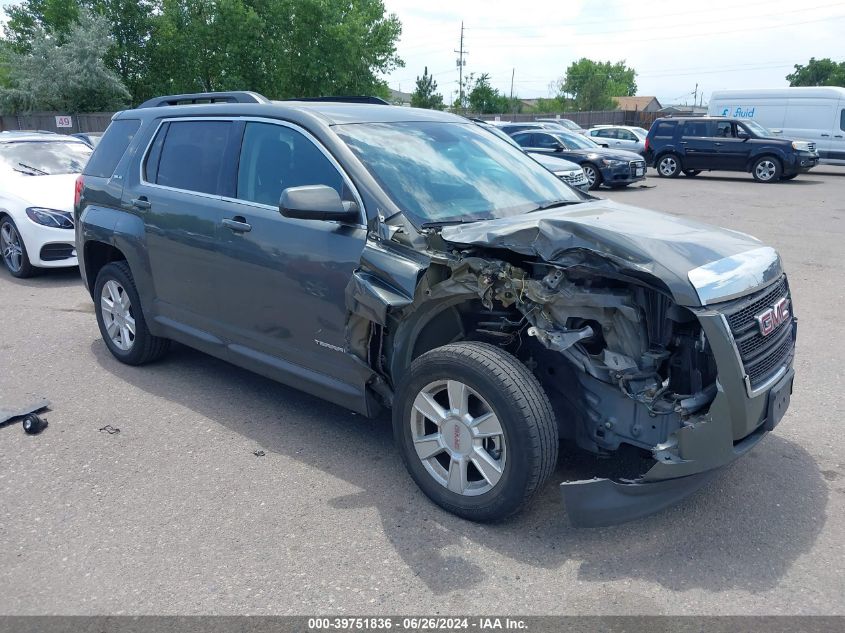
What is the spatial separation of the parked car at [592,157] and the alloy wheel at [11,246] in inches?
515

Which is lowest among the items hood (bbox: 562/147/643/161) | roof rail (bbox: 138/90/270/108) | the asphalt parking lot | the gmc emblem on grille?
the asphalt parking lot

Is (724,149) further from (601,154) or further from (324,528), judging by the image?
(324,528)

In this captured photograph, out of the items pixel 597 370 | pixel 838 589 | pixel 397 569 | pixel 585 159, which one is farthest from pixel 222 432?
pixel 585 159

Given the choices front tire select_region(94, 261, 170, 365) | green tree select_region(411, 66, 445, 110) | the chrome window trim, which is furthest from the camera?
green tree select_region(411, 66, 445, 110)

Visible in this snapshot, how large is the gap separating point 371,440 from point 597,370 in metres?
1.64

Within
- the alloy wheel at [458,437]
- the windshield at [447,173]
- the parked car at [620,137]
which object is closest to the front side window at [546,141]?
the parked car at [620,137]

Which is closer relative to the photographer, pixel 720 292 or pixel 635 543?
pixel 720 292

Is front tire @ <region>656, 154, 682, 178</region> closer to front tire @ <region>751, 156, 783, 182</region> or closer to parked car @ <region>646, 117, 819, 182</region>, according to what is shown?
parked car @ <region>646, 117, 819, 182</region>

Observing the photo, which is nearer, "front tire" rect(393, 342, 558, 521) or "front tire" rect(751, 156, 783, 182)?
"front tire" rect(393, 342, 558, 521)

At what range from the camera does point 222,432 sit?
172 inches

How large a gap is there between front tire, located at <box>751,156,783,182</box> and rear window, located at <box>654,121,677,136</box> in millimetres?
2813

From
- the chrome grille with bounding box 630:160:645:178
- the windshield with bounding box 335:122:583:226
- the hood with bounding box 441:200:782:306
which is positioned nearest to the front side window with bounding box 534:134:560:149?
the chrome grille with bounding box 630:160:645:178

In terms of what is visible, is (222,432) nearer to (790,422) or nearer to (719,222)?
(790,422)

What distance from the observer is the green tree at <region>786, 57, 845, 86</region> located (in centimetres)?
7839
